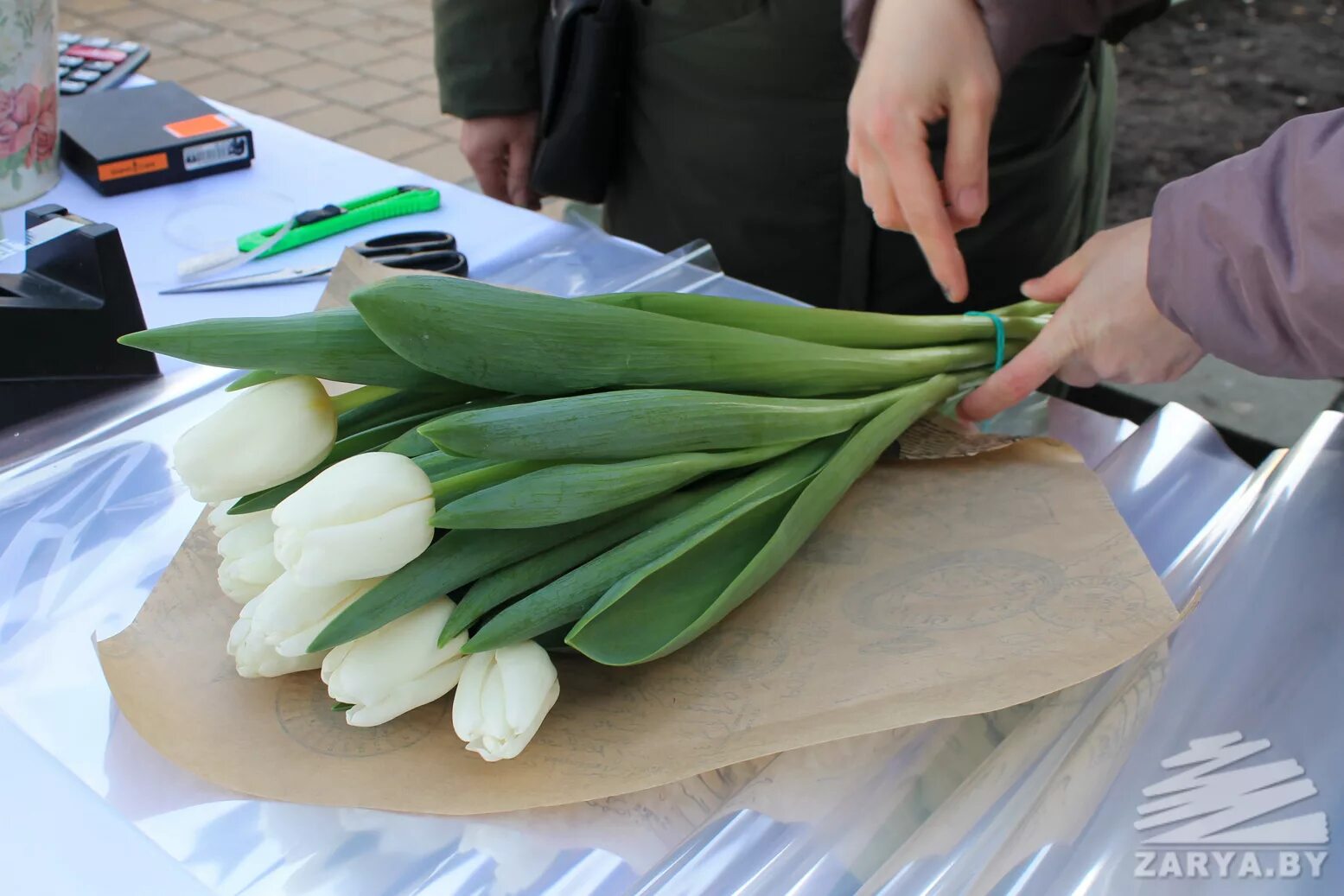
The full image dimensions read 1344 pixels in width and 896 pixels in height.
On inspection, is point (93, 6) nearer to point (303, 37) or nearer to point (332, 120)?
point (303, 37)

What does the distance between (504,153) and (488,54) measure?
6.1 inches

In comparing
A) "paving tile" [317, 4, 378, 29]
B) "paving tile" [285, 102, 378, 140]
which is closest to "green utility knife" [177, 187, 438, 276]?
"paving tile" [285, 102, 378, 140]

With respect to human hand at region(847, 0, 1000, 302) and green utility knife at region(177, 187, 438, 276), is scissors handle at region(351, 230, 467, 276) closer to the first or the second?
green utility knife at region(177, 187, 438, 276)

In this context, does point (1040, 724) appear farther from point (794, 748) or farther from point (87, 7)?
point (87, 7)

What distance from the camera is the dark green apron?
1.31 meters

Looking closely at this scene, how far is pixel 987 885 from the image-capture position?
60 centimetres

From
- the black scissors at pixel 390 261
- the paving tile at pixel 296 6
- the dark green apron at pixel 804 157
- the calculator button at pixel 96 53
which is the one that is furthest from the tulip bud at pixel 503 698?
the paving tile at pixel 296 6

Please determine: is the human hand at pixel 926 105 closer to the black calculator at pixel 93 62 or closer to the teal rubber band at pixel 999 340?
the teal rubber band at pixel 999 340

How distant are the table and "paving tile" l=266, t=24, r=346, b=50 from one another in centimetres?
357

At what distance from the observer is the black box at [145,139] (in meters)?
1.36

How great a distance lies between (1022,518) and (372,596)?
47 cm

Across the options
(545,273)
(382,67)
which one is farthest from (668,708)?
(382,67)

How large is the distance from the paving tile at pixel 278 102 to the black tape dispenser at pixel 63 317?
261cm

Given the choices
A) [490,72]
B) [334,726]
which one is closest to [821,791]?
[334,726]
